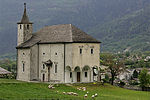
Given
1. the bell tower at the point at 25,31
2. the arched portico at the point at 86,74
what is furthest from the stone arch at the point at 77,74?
the bell tower at the point at 25,31

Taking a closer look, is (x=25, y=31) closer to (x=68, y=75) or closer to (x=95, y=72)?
(x=68, y=75)

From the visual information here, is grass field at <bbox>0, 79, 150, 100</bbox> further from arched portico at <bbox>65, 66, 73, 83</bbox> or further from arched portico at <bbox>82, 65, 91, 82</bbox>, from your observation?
arched portico at <bbox>65, 66, 73, 83</bbox>

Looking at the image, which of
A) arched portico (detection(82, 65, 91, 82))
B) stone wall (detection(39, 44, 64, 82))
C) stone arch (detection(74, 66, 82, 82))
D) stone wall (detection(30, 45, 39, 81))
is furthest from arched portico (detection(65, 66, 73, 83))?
stone wall (detection(30, 45, 39, 81))

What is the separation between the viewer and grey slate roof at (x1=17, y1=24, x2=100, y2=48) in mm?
60031

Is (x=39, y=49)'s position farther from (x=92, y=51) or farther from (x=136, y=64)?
(x=136, y=64)

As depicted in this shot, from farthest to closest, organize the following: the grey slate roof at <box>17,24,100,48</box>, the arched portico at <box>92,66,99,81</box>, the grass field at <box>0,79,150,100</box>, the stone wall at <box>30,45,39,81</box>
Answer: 1. the stone wall at <box>30,45,39,81</box>
2. the arched portico at <box>92,66,99,81</box>
3. the grey slate roof at <box>17,24,100,48</box>
4. the grass field at <box>0,79,150,100</box>

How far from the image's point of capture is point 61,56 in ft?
198

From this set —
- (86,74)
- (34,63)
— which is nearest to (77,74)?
(86,74)

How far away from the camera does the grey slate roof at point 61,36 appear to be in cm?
6003

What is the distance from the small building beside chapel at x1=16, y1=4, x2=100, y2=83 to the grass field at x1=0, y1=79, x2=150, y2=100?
3.13 metres

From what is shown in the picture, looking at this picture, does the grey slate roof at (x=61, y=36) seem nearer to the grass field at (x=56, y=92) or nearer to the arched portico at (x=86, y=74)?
the arched portico at (x=86, y=74)

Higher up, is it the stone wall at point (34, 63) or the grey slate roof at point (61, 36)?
the grey slate roof at point (61, 36)

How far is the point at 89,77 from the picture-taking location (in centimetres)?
6181

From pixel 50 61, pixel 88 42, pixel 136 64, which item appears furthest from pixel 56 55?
pixel 136 64
